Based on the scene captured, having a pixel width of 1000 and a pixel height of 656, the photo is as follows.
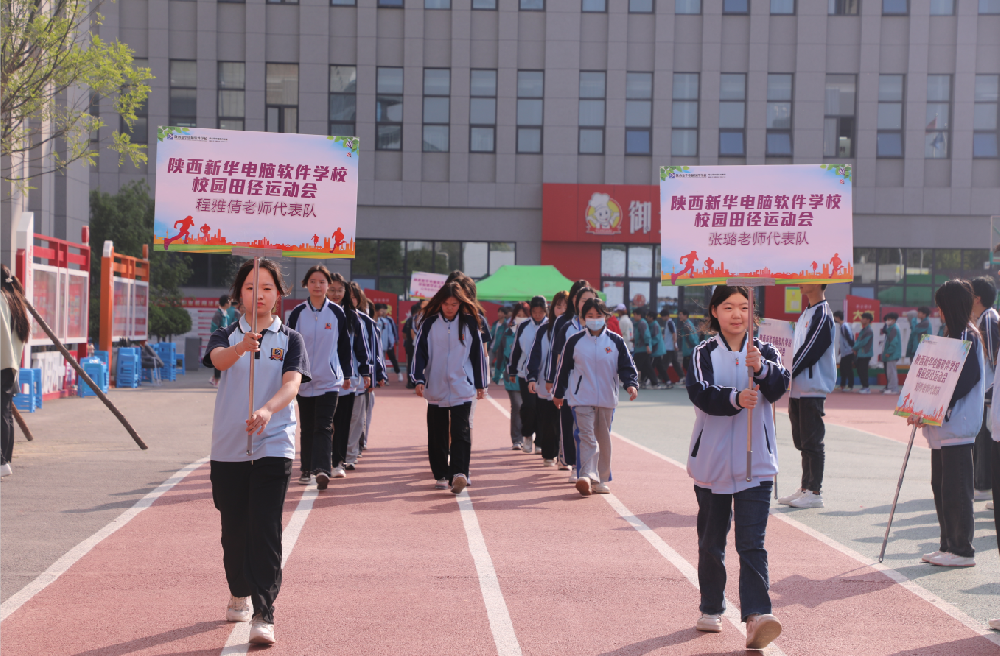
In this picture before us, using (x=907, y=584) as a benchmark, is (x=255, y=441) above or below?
above

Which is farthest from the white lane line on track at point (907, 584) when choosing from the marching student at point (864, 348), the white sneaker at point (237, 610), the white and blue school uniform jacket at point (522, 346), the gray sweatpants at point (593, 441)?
the marching student at point (864, 348)

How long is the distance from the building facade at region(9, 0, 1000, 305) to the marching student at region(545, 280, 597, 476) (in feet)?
81.6

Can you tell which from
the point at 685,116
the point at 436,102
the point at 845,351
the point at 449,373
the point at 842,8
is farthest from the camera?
the point at 842,8

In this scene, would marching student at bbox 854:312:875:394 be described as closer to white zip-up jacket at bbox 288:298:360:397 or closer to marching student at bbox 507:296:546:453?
marching student at bbox 507:296:546:453

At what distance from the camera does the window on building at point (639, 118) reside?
118 ft

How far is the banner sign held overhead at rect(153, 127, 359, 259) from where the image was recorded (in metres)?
7.80

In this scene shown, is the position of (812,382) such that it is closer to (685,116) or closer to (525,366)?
(525,366)

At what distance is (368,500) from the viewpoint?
9336mm

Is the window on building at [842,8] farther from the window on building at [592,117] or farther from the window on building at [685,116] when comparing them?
the window on building at [592,117]

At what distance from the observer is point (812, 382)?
9.24 meters

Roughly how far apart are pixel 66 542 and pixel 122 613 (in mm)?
1988

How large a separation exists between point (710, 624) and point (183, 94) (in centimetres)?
3379

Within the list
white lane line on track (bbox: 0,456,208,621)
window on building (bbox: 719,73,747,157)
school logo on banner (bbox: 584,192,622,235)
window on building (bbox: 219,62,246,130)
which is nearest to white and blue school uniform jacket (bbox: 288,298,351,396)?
white lane line on track (bbox: 0,456,208,621)

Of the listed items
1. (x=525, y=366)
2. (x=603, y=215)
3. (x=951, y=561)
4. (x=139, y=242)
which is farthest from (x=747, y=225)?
(x=603, y=215)
